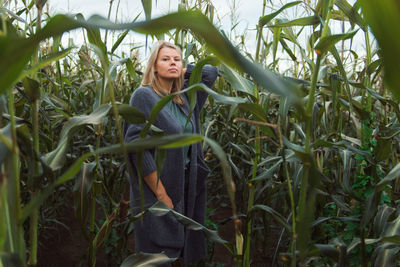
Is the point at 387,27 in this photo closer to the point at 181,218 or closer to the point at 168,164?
the point at 181,218

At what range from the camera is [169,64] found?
→ 5.02ft

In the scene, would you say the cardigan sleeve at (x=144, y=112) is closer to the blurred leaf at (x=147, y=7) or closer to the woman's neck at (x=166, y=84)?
the woman's neck at (x=166, y=84)

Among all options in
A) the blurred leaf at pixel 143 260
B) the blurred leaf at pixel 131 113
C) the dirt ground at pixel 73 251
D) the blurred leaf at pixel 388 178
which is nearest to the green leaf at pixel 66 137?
the blurred leaf at pixel 131 113

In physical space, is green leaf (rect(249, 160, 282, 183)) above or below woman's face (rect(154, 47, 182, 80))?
below

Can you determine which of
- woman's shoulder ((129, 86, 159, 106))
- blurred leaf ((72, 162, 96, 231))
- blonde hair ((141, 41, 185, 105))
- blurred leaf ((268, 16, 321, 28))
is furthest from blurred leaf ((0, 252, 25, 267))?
blonde hair ((141, 41, 185, 105))

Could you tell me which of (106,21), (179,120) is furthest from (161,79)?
(106,21)

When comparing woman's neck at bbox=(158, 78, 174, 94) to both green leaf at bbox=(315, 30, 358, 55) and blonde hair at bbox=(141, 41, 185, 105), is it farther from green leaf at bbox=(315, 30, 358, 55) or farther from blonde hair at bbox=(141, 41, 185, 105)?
green leaf at bbox=(315, 30, 358, 55)

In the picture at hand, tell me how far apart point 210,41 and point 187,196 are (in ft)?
4.34

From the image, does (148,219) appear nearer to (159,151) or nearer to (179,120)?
(179,120)

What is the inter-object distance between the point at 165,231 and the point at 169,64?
64 cm

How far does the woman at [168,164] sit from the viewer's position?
146cm

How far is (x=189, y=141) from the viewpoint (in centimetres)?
55

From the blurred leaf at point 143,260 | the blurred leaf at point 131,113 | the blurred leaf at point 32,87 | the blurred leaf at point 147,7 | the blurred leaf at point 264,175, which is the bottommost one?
the blurred leaf at point 143,260

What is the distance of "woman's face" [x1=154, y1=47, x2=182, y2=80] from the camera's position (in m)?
1.53
